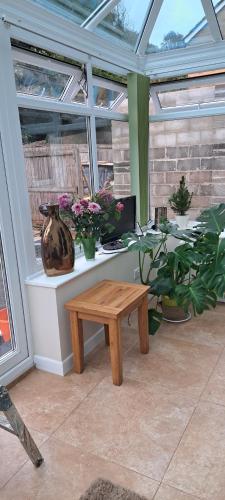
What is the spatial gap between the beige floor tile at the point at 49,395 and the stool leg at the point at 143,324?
1.22ft

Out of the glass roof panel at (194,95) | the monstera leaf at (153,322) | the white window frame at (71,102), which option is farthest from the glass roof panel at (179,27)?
the monstera leaf at (153,322)

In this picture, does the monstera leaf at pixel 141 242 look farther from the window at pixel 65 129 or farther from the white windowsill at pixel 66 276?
the window at pixel 65 129

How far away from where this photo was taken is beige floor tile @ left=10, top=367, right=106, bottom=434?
6.32 feet

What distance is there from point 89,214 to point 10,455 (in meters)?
1.56

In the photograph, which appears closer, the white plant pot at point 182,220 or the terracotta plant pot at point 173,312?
the terracotta plant pot at point 173,312

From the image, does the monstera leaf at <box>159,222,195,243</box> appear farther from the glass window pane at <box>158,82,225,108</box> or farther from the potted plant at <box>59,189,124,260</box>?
the glass window pane at <box>158,82,225,108</box>

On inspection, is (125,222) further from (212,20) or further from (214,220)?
(212,20)

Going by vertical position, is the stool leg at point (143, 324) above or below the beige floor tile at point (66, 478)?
above

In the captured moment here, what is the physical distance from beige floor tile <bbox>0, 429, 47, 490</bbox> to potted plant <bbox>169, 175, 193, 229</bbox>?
7.78ft

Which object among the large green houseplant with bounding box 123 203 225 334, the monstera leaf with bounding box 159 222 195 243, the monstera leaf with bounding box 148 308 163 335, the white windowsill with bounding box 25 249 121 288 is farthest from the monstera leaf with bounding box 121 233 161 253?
the monstera leaf with bounding box 148 308 163 335

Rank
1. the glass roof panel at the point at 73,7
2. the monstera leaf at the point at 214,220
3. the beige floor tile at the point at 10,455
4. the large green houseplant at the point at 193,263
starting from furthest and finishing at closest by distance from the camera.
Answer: the monstera leaf at the point at 214,220, the large green houseplant at the point at 193,263, the glass roof panel at the point at 73,7, the beige floor tile at the point at 10,455

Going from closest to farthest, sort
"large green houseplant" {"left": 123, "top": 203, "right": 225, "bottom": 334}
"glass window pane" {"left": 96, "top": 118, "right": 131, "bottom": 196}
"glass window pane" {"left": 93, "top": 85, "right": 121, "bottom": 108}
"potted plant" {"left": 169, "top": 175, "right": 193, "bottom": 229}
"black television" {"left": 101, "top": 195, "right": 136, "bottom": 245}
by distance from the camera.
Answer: "large green houseplant" {"left": 123, "top": 203, "right": 225, "bottom": 334}
"black television" {"left": 101, "top": 195, "right": 136, "bottom": 245}
"glass window pane" {"left": 93, "top": 85, "right": 121, "bottom": 108}
"glass window pane" {"left": 96, "top": 118, "right": 131, "bottom": 196}
"potted plant" {"left": 169, "top": 175, "right": 193, "bottom": 229}

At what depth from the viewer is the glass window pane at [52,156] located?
2.32 metres

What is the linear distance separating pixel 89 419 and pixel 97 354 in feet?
2.25
